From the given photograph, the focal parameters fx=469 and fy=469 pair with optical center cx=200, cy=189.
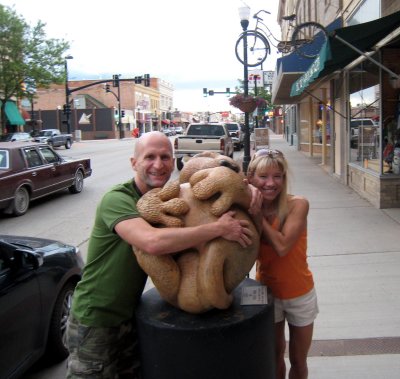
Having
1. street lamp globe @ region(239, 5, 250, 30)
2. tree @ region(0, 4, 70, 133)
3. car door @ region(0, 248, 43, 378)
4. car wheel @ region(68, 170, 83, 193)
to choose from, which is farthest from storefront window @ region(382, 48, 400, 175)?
tree @ region(0, 4, 70, 133)

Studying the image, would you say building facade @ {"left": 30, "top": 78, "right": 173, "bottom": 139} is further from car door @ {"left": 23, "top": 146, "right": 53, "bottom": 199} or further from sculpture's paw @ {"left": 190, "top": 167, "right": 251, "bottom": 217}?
sculpture's paw @ {"left": 190, "top": 167, "right": 251, "bottom": 217}

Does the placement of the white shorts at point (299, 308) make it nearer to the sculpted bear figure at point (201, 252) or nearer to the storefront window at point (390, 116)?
the sculpted bear figure at point (201, 252)

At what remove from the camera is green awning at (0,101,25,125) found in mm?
38325

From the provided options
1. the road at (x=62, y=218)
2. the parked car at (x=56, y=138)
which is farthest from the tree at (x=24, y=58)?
the road at (x=62, y=218)

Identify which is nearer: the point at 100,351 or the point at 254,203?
the point at 254,203

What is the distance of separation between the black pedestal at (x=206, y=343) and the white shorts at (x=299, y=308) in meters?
0.45

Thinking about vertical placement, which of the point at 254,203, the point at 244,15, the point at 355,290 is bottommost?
the point at 355,290

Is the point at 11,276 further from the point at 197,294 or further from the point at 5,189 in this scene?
the point at 5,189

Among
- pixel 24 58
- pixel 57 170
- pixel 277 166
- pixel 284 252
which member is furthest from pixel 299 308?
pixel 24 58

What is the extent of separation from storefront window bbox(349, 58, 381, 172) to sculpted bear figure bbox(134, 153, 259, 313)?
780 cm

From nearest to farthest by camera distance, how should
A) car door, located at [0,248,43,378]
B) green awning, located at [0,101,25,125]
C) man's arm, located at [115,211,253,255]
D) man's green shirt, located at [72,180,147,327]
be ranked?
man's arm, located at [115,211,253,255] < man's green shirt, located at [72,180,147,327] < car door, located at [0,248,43,378] < green awning, located at [0,101,25,125]

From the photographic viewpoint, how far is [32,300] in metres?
3.42

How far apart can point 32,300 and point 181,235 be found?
2.04m

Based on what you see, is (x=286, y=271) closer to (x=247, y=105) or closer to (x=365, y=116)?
(x=365, y=116)
